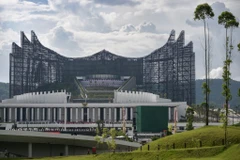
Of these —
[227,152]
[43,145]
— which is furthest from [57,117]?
[227,152]

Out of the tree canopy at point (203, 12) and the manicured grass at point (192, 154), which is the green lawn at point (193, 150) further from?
the tree canopy at point (203, 12)

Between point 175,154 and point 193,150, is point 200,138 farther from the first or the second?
point 175,154

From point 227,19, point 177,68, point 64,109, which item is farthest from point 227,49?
point 177,68

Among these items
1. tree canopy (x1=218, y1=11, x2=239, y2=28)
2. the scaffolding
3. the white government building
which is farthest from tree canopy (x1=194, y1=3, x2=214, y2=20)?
the scaffolding

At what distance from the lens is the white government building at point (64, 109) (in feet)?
519

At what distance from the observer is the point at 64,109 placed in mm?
160250

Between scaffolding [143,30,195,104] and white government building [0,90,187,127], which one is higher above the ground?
scaffolding [143,30,195,104]

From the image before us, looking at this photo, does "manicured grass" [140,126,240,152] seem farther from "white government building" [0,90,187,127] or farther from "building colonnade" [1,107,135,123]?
"building colonnade" [1,107,135,123]

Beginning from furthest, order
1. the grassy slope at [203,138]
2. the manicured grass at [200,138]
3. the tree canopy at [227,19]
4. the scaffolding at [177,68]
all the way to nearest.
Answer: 1. the scaffolding at [177,68]
2. the tree canopy at [227,19]
3. the grassy slope at [203,138]
4. the manicured grass at [200,138]

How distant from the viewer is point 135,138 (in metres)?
105

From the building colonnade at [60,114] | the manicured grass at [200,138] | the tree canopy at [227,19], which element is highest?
the tree canopy at [227,19]

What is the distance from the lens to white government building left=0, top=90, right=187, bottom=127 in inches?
6225

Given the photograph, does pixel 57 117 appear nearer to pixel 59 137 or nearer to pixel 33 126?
pixel 33 126

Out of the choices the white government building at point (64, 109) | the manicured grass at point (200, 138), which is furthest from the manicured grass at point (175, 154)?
the white government building at point (64, 109)
